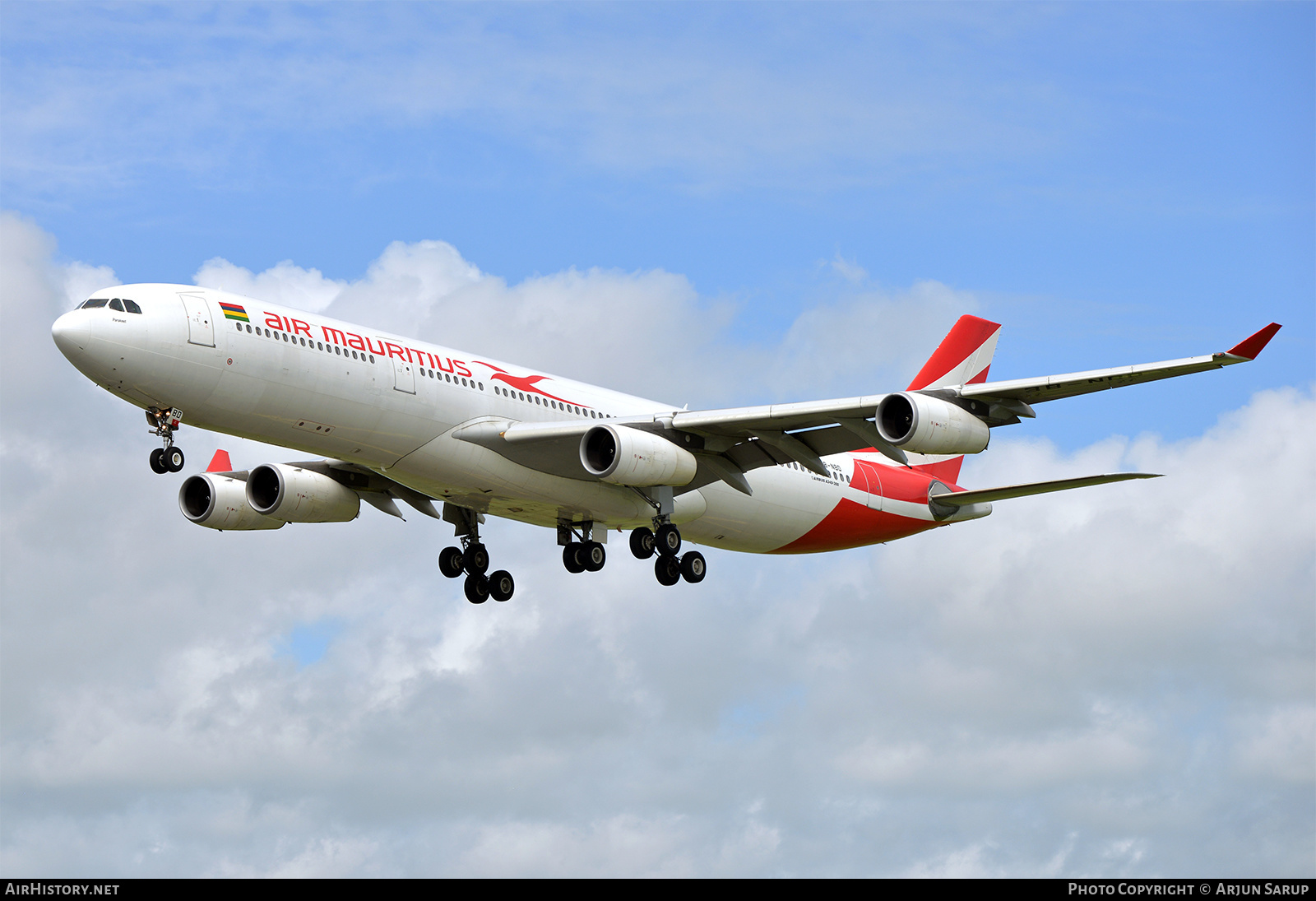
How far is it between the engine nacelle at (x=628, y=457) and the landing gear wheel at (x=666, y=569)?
317cm

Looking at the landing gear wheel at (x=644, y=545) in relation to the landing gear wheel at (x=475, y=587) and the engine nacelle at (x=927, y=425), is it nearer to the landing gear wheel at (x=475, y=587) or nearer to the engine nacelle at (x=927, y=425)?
the landing gear wheel at (x=475, y=587)

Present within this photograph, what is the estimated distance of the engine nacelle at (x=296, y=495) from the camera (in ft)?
126

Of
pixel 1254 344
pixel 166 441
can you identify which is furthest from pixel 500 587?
pixel 1254 344

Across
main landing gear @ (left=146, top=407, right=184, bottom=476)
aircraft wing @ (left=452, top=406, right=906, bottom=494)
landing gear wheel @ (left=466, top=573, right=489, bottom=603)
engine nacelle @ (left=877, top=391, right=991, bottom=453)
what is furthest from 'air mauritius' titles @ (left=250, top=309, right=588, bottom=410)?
engine nacelle @ (left=877, top=391, right=991, bottom=453)

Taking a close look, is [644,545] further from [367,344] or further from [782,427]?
[367,344]

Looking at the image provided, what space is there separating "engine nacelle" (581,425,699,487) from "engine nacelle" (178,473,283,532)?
9529mm

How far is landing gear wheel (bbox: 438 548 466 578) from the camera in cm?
4178

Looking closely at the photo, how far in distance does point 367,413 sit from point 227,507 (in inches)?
315

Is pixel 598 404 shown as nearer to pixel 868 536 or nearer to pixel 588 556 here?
pixel 588 556

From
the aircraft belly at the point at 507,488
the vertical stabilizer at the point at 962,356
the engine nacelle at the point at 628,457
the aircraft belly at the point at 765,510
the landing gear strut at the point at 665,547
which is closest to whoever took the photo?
the engine nacelle at the point at 628,457

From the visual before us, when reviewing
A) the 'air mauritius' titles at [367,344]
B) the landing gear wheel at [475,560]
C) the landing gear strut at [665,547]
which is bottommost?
the landing gear strut at [665,547]

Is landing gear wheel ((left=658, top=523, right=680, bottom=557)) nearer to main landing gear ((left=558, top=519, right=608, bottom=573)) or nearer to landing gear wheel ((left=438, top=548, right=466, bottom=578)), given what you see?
main landing gear ((left=558, top=519, right=608, bottom=573))

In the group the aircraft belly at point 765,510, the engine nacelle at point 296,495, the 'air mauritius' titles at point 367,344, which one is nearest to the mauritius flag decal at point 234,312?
the 'air mauritius' titles at point 367,344
